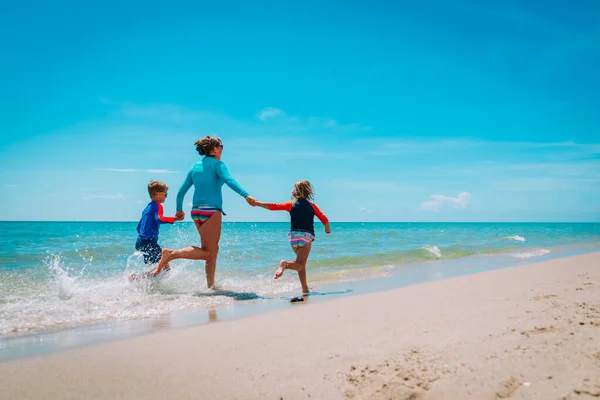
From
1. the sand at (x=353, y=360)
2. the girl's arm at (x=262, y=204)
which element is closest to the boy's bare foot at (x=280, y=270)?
the girl's arm at (x=262, y=204)

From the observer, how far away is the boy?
6.16m

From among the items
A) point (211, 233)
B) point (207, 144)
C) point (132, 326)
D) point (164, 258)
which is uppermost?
point (207, 144)

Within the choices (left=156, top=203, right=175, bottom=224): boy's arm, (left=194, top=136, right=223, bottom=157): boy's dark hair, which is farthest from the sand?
(left=194, top=136, right=223, bottom=157): boy's dark hair

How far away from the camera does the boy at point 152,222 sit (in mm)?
6160

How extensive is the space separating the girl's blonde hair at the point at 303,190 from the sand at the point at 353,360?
2864 millimetres

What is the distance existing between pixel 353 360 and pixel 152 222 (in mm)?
4539

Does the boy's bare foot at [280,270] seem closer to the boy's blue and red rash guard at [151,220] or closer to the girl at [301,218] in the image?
the girl at [301,218]

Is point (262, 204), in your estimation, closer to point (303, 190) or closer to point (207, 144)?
point (303, 190)

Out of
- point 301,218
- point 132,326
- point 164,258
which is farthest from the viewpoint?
point 301,218

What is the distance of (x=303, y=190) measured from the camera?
257 inches

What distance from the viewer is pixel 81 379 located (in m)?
2.52

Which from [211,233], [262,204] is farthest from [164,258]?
[262,204]

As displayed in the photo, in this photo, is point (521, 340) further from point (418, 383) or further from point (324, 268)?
point (324, 268)

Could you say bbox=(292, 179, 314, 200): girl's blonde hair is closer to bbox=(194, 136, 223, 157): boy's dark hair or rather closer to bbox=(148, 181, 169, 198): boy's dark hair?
bbox=(194, 136, 223, 157): boy's dark hair
